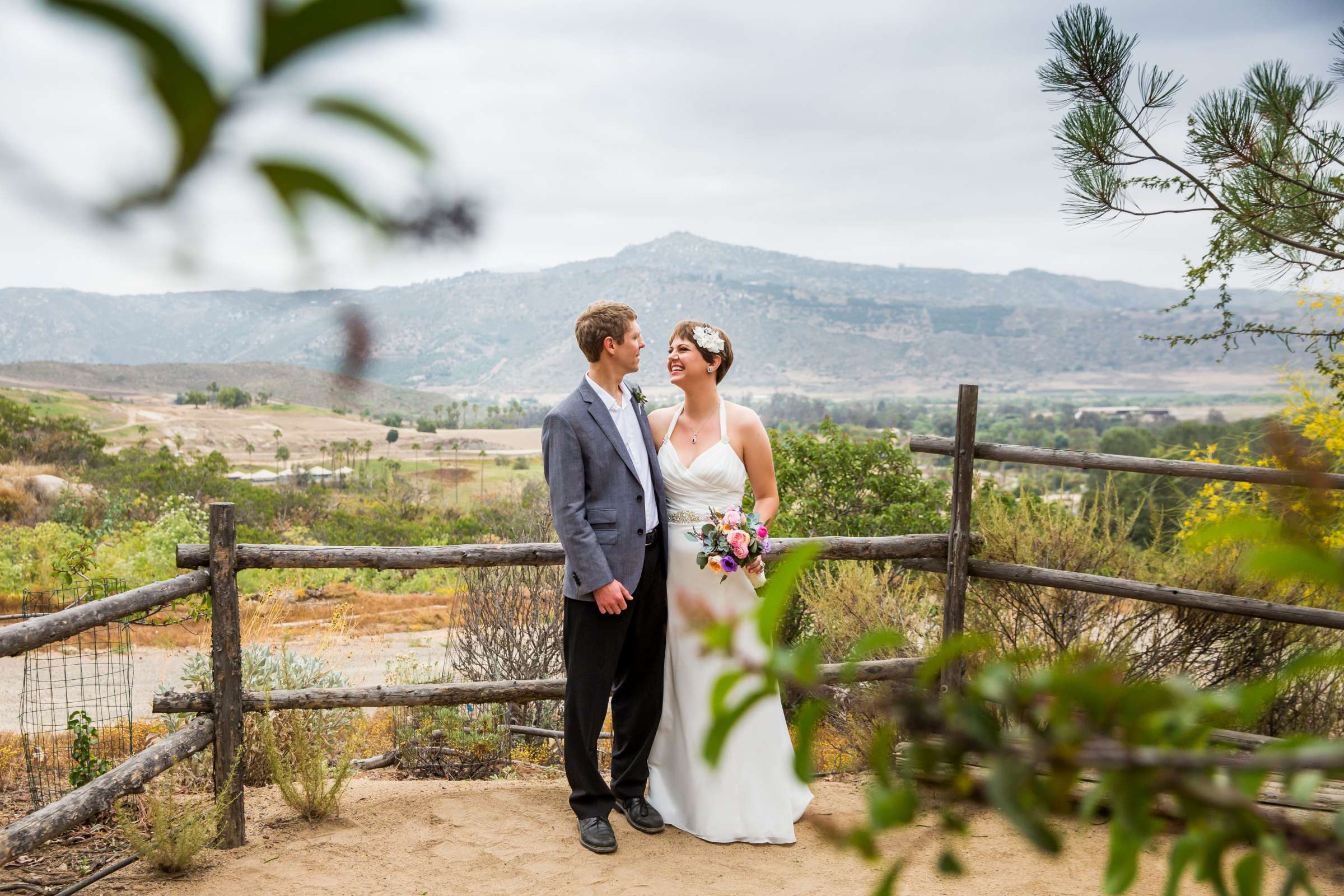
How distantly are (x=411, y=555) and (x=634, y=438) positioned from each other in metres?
1.01

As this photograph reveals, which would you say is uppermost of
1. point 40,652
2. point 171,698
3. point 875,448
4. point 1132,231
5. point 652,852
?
point 1132,231

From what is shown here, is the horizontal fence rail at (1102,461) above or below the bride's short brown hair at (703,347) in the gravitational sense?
below

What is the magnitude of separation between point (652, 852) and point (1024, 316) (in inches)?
3558

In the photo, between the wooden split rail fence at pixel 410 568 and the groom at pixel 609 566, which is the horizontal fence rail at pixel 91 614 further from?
the groom at pixel 609 566

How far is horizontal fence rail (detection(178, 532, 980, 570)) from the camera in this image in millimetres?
3531

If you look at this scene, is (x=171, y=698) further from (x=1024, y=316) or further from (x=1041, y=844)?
(x=1024, y=316)

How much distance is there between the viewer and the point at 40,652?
10234 mm

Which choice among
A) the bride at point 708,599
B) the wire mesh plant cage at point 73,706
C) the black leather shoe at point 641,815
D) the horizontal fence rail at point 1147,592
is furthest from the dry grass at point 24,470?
the horizontal fence rail at point 1147,592

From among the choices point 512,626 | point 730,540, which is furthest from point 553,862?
point 512,626

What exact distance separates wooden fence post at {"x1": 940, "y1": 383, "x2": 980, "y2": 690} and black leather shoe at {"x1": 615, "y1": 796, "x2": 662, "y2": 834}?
1347 millimetres

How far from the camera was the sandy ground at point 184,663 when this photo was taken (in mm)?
8594

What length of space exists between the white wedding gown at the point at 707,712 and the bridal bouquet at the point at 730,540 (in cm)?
9

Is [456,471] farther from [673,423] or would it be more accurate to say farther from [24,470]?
[673,423]

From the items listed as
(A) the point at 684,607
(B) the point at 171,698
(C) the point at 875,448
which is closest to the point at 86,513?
(C) the point at 875,448
